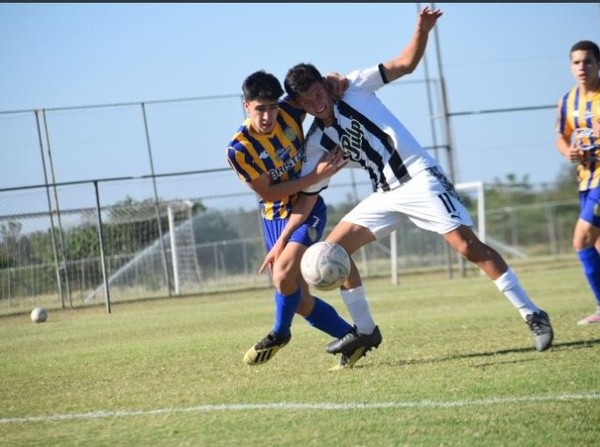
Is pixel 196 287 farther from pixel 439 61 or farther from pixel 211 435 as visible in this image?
pixel 211 435

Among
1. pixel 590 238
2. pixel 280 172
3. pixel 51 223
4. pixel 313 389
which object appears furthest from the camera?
pixel 51 223

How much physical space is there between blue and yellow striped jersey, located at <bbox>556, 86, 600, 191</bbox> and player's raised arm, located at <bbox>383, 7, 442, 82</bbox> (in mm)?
2759

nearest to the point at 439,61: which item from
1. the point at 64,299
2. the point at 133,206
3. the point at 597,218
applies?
the point at 133,206

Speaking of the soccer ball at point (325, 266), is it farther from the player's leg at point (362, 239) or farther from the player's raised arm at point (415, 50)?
the player's raised arm at point (415, 50)

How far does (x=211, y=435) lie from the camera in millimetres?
4520

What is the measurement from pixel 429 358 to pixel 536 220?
28.0 metres

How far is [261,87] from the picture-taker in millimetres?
6543

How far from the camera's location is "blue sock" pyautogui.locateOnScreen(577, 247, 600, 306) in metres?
9.26

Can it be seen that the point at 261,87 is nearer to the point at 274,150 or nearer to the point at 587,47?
the point at 274,150

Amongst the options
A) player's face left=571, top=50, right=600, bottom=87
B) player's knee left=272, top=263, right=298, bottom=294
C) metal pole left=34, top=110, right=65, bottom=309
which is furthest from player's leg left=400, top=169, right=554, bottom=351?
metal pole left=34, top=110, right=65, bottom=309

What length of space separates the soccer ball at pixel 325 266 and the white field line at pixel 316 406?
1301 mm

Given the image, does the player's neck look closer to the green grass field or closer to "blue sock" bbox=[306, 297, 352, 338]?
the green grass field

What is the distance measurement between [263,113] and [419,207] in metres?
1.27

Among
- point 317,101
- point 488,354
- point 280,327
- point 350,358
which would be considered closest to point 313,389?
point 350,358
